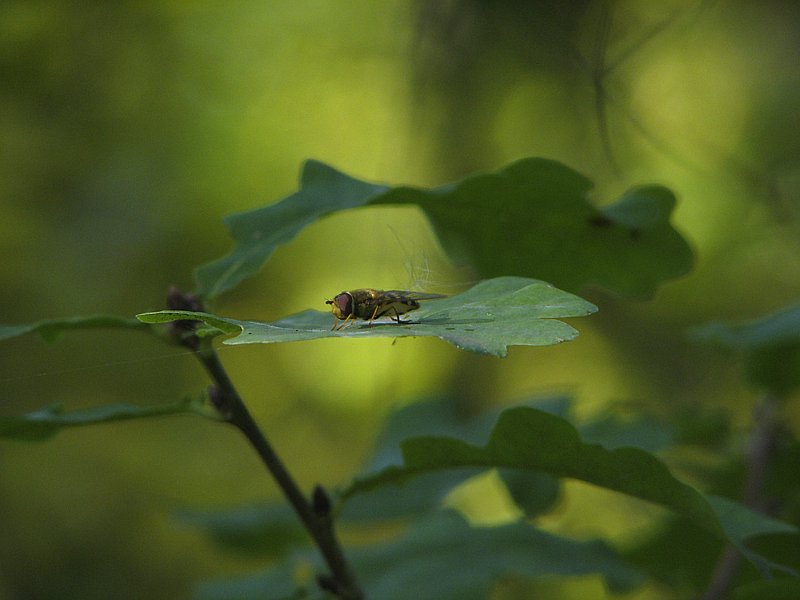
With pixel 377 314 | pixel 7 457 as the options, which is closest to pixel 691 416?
pixel 377 314

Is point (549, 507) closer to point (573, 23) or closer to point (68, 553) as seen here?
point (573, 23)

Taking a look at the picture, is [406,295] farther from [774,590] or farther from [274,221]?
[774,590]

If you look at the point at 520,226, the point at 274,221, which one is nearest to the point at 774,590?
the point at 520,226

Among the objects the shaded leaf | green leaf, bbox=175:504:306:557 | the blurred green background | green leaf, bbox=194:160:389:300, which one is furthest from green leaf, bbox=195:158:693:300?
the blurred green background

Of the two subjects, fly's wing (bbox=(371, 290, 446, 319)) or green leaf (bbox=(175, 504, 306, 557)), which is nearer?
fly's wing (bbox=(371, 290, 446, 319))

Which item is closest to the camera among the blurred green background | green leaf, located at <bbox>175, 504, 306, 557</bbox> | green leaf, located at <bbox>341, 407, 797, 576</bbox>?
green leaf, located at <bbox>341, 407, 797, 576</bbox>

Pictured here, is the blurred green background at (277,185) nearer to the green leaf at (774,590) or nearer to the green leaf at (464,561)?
the green leaf at (464,561)

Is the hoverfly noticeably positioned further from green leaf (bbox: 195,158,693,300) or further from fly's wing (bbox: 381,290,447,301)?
green leaf (bbox: 195,158,693,300)
